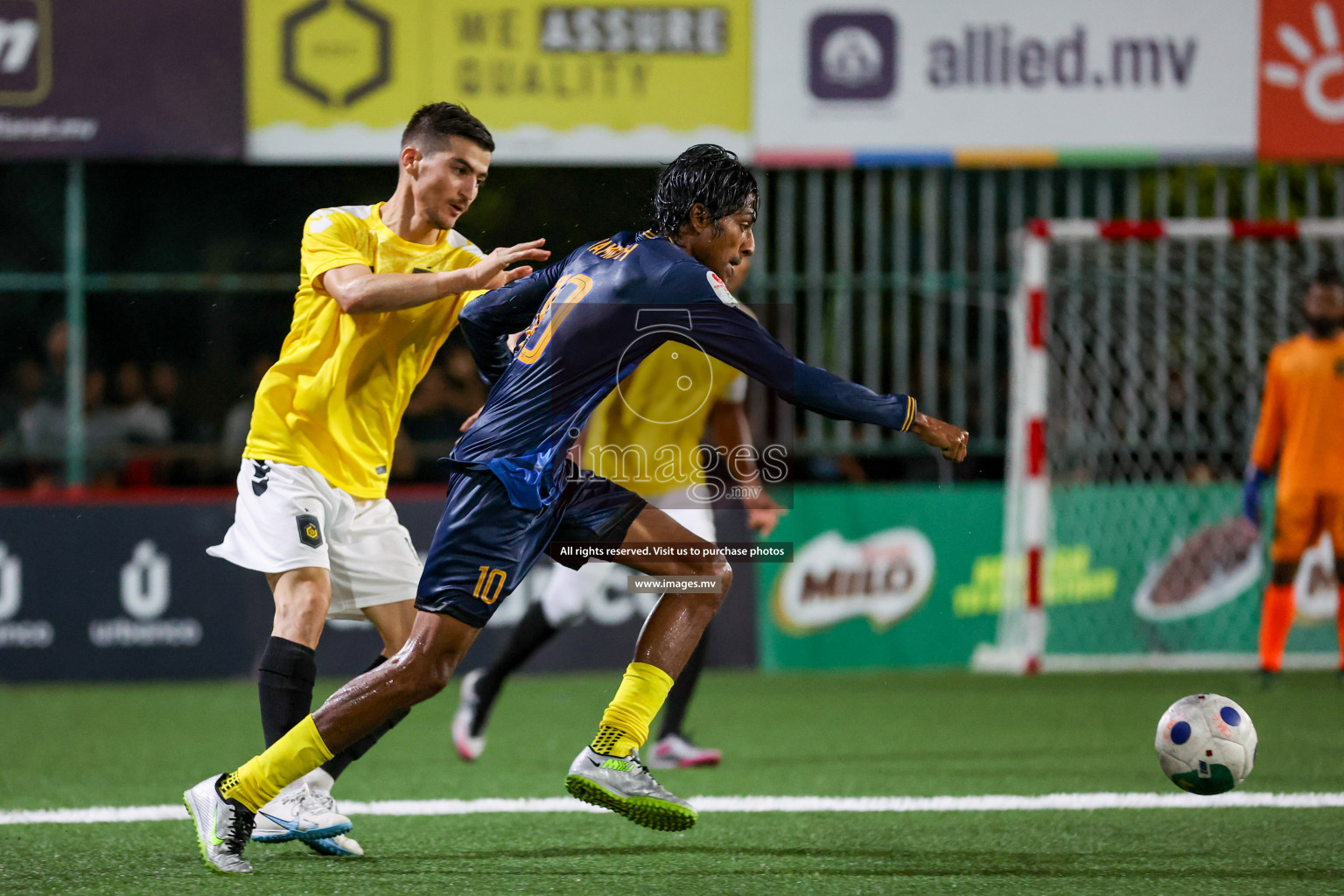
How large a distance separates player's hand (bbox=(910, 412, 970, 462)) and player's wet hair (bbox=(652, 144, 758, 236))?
81 cm

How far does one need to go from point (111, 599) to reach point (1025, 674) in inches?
210

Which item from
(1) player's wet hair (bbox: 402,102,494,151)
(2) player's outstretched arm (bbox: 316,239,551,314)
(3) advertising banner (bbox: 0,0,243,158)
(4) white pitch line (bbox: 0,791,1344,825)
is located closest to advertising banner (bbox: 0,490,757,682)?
(3) advertising banner (bbox: 0,0,243,158)

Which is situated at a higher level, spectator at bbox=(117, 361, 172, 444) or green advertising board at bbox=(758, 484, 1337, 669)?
spectator at bbox=(117, 361, 172, 444)

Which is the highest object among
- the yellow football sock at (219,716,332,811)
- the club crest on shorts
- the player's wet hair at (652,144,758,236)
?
the player's wet hair at (652,144,758,236)

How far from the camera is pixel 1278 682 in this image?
353 inches

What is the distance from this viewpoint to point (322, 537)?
4625 mm

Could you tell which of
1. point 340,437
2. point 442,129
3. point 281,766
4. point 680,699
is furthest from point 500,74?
point 281,766

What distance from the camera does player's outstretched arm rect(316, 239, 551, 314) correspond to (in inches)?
166

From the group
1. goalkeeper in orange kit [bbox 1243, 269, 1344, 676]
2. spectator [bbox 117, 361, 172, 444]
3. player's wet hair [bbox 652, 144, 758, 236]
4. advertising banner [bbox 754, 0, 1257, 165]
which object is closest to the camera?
player's wet hair [bbox 652, 144, 758, 236]

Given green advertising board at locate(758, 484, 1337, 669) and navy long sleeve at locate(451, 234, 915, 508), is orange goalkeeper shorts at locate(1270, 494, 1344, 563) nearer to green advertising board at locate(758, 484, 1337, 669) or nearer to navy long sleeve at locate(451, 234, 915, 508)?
green advertising board at locate(758, 484, 1337, 669)

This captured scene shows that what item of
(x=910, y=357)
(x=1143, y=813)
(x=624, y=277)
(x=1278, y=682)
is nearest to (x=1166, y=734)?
(x=1143, y=813)

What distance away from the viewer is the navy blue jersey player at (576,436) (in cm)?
412

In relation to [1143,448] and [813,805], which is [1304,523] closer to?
[1143,448]

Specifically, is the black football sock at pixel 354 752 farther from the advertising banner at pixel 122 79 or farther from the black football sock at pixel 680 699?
the advertising banner at pixel 122 79
